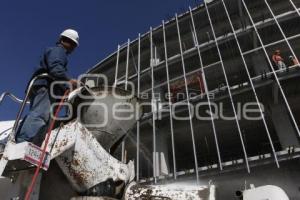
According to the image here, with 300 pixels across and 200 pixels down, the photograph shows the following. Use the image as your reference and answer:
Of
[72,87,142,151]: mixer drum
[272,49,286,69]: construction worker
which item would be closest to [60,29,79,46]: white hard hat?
[72,87,142,151]: mixer drum

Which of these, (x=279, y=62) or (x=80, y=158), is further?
(x=279, y=62)

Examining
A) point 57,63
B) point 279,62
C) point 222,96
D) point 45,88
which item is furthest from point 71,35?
point 279,62

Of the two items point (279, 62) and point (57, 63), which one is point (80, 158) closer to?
point (57, 63)

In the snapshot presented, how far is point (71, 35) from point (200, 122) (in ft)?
35.4

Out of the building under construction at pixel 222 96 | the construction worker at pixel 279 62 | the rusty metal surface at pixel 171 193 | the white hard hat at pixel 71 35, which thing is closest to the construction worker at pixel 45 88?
the white hard hat at pixel 71 35

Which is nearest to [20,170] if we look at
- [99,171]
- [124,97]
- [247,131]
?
[99,171]

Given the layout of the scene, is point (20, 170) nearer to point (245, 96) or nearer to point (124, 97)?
point (124, 97)

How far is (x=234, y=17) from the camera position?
16.2m

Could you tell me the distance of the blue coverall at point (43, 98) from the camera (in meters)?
2.48

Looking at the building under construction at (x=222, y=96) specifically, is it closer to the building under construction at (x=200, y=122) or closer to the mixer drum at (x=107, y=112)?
the building under construction at (x=200, y=122)

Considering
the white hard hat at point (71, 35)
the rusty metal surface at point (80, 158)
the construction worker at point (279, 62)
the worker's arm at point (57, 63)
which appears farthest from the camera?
the construction worker at point (279, 62)

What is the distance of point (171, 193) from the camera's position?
2475 mm

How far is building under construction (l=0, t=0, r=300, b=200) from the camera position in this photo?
240 centimetres

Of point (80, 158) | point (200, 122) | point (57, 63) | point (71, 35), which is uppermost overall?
point (200, 122)
